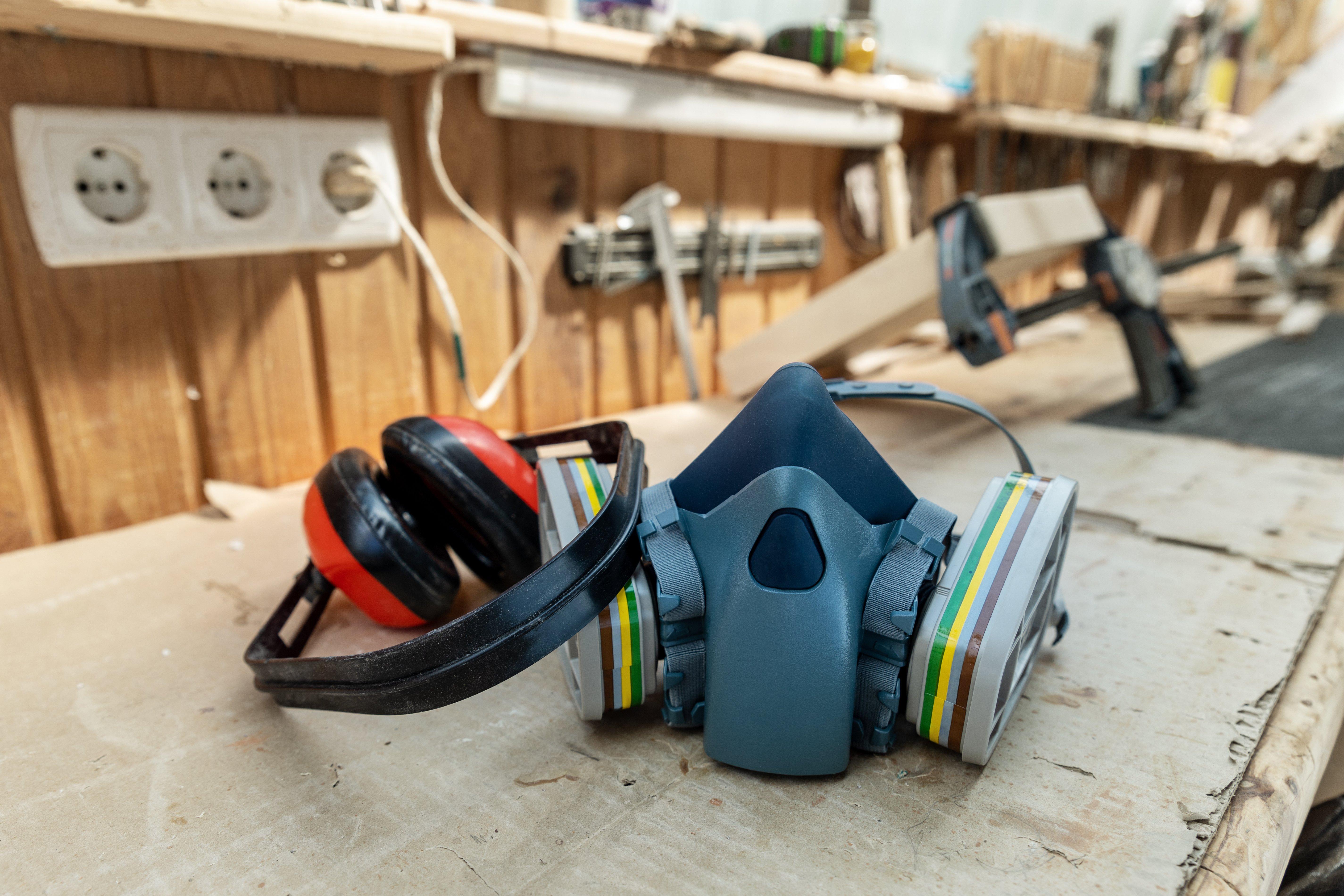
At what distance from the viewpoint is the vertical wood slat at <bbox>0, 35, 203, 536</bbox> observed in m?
0.91

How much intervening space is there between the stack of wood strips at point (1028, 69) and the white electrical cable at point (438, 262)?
1.33m

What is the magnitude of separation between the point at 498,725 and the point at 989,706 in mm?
360

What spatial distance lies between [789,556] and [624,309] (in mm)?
1043

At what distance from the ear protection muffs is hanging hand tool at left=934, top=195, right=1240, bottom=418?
83cm

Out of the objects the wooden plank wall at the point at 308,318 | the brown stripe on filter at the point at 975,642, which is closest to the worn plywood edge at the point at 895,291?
the wooden plank wall at the point at 308,318

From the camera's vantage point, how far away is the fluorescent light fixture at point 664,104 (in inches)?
48.4

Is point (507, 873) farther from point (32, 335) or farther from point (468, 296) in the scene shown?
point (468, 296)

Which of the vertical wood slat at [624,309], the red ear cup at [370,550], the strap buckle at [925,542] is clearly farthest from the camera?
the vertical wood slat at [624,309]

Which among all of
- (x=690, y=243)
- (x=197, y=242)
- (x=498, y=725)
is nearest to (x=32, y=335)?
(x=197, y=242)

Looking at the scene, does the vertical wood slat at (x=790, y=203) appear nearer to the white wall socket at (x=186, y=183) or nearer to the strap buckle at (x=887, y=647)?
the white wall socket at (x=186, y=183)

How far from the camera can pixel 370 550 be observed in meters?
A: 0.72

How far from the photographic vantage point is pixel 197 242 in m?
1.02

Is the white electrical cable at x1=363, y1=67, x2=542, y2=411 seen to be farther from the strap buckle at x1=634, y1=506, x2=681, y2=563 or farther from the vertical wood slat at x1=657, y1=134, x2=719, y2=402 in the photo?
the strap buckle at x1=634, y1=506, x2=681, y2=563

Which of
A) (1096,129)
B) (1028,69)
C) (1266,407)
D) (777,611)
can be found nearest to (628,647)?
(777,611)
